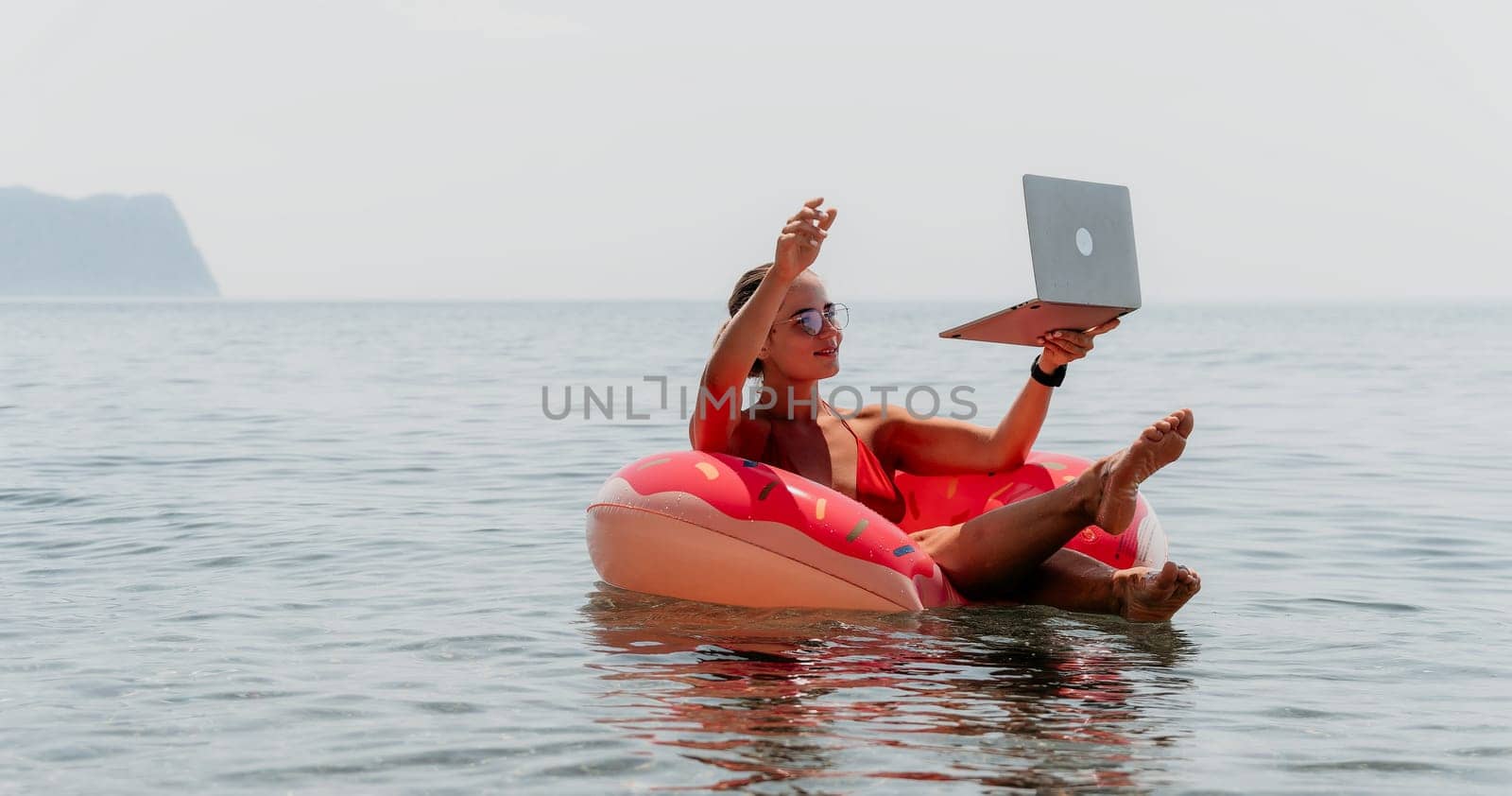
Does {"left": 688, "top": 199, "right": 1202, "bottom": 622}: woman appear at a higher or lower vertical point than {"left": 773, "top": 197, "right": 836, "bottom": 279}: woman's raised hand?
lower

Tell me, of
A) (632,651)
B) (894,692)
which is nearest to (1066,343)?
(894,692)

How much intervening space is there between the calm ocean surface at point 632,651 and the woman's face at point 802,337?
2.61ft

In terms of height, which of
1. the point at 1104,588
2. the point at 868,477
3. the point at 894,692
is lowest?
the point at 894,692

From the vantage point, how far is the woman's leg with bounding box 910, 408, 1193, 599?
401 cm

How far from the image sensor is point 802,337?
15.6 feet

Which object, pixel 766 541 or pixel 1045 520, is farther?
pixel 766 541

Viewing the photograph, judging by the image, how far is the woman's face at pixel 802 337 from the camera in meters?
4.74

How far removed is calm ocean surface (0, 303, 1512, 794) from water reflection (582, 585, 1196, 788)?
0.01 metres

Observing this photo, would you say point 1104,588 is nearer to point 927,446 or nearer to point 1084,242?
point 927,446

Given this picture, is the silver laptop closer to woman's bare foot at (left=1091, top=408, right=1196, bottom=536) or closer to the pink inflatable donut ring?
woman's bare foot at (left=1091, top=408, right=1196, bottom=536)

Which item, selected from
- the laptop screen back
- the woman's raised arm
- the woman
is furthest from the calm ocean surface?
the laptop screen back

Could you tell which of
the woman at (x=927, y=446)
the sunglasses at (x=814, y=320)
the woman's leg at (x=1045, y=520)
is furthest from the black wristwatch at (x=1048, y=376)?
the sunglasses at (x=814, y=320)

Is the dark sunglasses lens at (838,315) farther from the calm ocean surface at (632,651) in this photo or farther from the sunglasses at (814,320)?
the calm ocean surface at (632,651)

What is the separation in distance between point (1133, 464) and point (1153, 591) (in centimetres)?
50
